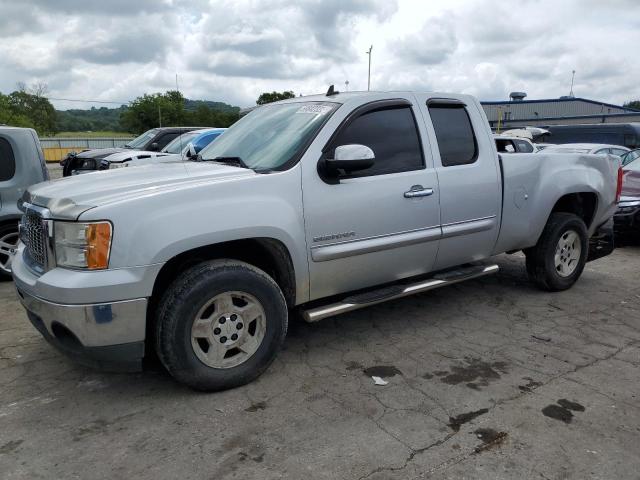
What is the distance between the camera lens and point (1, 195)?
19.2 feet

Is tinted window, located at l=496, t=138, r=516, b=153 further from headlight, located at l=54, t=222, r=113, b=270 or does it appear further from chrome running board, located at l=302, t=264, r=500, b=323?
headlight, located at l=54, t=222, r=113, b=270

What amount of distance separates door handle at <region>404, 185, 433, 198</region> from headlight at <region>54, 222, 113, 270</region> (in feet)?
7.10

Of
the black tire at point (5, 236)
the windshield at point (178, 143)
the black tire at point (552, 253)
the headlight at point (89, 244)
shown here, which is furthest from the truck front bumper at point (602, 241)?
the windshield at point (178, 143)

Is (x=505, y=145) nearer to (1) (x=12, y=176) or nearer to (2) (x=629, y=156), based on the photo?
(1) (x=12, y=176)

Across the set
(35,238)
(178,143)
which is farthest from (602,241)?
(178,143)

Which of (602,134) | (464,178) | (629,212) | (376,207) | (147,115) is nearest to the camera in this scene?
(376,207)

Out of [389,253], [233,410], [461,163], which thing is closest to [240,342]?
[233,410]

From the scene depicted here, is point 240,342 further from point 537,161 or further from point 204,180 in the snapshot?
point 537,161

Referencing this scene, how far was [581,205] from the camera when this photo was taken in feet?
18.7

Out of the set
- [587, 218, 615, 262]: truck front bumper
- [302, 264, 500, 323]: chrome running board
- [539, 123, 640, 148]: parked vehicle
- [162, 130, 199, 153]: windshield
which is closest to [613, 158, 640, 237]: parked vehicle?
[587, 218, 615, 262]: truck front bumper

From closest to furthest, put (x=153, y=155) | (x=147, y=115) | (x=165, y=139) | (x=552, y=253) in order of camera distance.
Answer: (x=552, y=253) → (x=153, y=155) → (x=165, y=139) → (x=147, y=115)

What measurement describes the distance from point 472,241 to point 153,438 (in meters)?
3.01

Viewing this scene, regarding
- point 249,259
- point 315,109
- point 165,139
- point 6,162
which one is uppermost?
point 315,109

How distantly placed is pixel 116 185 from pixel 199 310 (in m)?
0.96
